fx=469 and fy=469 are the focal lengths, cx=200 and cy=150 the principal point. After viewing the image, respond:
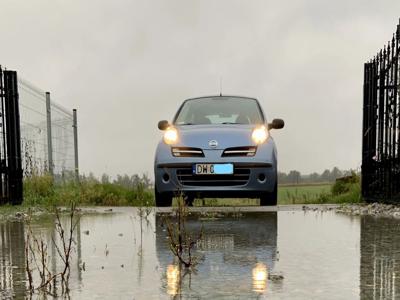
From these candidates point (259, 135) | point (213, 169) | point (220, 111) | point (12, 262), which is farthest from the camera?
point (220, 111)

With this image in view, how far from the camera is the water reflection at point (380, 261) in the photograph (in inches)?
98.3

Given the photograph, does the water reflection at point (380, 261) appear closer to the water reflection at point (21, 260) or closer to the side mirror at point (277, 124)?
the water reflection at point (21, 260)

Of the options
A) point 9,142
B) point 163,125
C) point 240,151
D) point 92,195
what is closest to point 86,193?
point 92,195

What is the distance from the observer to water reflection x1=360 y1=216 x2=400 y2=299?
2498mm

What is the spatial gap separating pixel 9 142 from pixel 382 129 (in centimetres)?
695

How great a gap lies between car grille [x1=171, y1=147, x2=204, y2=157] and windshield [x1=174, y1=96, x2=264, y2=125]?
1010 mm

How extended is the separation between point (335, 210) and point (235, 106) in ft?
8.87

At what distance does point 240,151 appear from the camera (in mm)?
7461

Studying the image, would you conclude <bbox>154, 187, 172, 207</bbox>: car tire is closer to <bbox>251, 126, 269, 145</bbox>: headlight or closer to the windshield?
the windshield

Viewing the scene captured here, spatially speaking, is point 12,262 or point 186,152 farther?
point 186,152

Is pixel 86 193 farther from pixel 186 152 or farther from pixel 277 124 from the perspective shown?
pixel 277 124

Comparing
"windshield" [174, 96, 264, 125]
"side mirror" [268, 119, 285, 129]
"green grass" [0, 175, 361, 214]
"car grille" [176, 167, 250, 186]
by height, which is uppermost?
"windshield" [174, 96, 264, 125]

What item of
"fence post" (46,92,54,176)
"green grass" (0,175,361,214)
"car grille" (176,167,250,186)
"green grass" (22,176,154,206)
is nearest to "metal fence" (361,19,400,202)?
"green grass" (0,175,361,214)

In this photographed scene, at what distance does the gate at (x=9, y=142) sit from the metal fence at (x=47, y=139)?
7.94 feet
